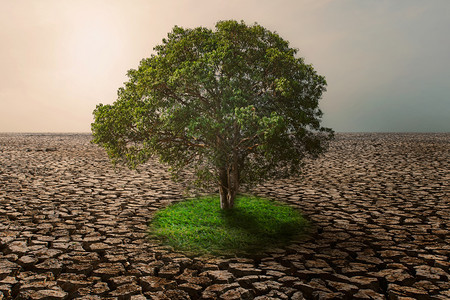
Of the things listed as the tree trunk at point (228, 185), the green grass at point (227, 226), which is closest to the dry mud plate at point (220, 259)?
the green grass at point (227, 226)

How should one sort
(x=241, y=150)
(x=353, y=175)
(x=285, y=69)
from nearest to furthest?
(x=285, y=69) → (x=241, y=150) → (x=353, y=175)

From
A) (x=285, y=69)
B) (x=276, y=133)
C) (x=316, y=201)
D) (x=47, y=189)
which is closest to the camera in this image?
(x=276, y=133)

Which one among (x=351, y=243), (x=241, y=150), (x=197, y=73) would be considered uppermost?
(x=197, y=73)

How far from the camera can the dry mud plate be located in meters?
3.64

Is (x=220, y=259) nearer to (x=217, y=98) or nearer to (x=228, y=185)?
(x=228, y=185)

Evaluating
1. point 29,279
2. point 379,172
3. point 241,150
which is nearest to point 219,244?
point 241,150

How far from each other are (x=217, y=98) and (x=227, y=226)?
1915 mm

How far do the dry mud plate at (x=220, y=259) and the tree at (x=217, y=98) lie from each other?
1.32 m

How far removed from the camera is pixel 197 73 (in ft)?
15.9

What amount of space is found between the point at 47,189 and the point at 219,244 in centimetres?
505

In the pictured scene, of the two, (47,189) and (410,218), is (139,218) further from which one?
(410,218)

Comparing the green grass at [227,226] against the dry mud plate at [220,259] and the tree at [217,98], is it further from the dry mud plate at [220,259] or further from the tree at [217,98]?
the tree at [217,98]

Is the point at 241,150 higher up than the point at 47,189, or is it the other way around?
the point at 241,150

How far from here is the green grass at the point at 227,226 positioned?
4922 millimetres
